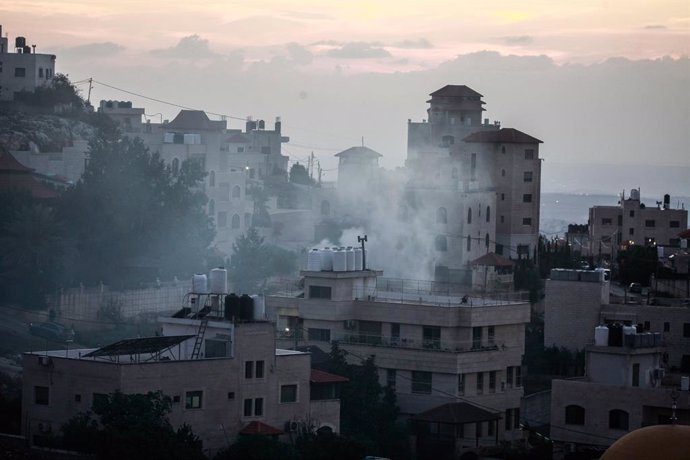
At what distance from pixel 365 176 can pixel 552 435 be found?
49.7m

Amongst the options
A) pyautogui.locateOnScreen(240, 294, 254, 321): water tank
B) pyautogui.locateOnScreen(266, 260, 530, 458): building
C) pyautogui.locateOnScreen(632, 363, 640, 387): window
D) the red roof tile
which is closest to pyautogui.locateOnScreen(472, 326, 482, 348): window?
pyautogui.locateOnScreen(266, 260, 530, 458): building

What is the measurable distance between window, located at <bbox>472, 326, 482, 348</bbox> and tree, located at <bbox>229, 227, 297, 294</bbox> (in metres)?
16.5

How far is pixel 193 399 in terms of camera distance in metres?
48.5

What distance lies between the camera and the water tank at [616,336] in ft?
188

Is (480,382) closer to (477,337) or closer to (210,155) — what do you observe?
(477,337)

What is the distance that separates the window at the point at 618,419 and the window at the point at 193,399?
13.2 meters

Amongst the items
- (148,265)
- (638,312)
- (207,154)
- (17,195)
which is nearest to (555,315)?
(638,312)

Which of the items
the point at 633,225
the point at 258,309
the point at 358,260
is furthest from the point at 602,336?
the point at 633,225

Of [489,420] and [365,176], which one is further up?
[365,176]

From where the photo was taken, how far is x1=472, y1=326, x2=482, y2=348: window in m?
60.0

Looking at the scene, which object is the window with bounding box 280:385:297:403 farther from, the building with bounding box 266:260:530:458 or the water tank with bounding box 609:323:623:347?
the water tank with bounding box 609:323:623:347

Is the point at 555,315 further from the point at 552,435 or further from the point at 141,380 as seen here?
the point at 141,380

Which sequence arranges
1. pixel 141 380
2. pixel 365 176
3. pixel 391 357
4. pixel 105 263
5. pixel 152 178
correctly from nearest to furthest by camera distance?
pixel 141 380, pixel 391 357, pixel 105 263, pixel 152 178, pixel 365 176

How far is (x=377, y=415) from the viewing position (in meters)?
56.4
